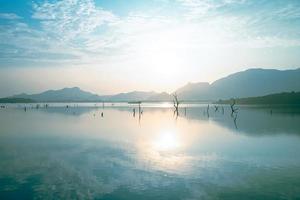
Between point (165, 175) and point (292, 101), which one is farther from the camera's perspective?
point (292, 101)

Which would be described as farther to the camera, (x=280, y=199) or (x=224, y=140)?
(x=224, y=140)

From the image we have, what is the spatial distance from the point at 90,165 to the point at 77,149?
906 cm

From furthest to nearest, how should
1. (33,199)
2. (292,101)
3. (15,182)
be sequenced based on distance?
(292,101) < (15,182) < (33,199)

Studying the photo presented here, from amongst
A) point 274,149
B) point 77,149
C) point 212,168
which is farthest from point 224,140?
point 77,149

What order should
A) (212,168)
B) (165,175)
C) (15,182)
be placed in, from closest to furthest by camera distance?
(15,182), (165,175), (212,168)

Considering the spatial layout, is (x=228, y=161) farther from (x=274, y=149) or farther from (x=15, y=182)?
(x=15, y=182)

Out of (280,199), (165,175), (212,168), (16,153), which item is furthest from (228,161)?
(16,153)

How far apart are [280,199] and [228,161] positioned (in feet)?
36.2

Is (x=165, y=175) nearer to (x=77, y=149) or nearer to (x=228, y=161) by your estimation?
(x=228, y=161)

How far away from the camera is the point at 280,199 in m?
17.1

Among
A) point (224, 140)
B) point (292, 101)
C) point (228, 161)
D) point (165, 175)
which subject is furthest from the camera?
point (292, 101)

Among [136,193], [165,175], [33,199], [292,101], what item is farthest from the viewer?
[292,101]

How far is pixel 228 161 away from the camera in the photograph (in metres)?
28.1

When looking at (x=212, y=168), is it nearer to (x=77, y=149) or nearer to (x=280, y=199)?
(x=280, y=199)
